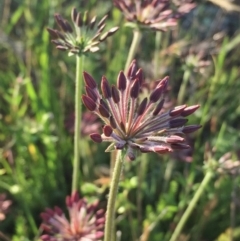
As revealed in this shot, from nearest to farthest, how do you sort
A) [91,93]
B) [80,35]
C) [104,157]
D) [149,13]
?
[91,93] → [80,35] → [149,13] → [104,157]

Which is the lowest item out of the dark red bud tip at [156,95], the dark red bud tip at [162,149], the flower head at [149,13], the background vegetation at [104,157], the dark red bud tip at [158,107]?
the background vegetation at [104,157]

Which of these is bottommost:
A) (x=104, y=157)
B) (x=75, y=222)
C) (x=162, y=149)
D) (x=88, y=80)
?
(x=104, y=157)

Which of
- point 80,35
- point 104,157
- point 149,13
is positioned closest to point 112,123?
point 80,35

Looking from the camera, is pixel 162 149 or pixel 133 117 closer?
pixel 162 149

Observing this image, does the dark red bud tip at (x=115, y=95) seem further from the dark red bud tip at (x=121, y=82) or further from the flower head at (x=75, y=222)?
the flower head at (x=75, y=222)

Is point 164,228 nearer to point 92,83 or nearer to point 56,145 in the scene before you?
point 56,145

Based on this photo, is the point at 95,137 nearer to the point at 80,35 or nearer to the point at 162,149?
the point at 162,149

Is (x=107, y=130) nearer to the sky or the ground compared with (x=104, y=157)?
nearer to the sky

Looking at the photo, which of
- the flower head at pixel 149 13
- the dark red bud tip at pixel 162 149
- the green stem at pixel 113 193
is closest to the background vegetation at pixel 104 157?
the flower head at pixel 149 13
